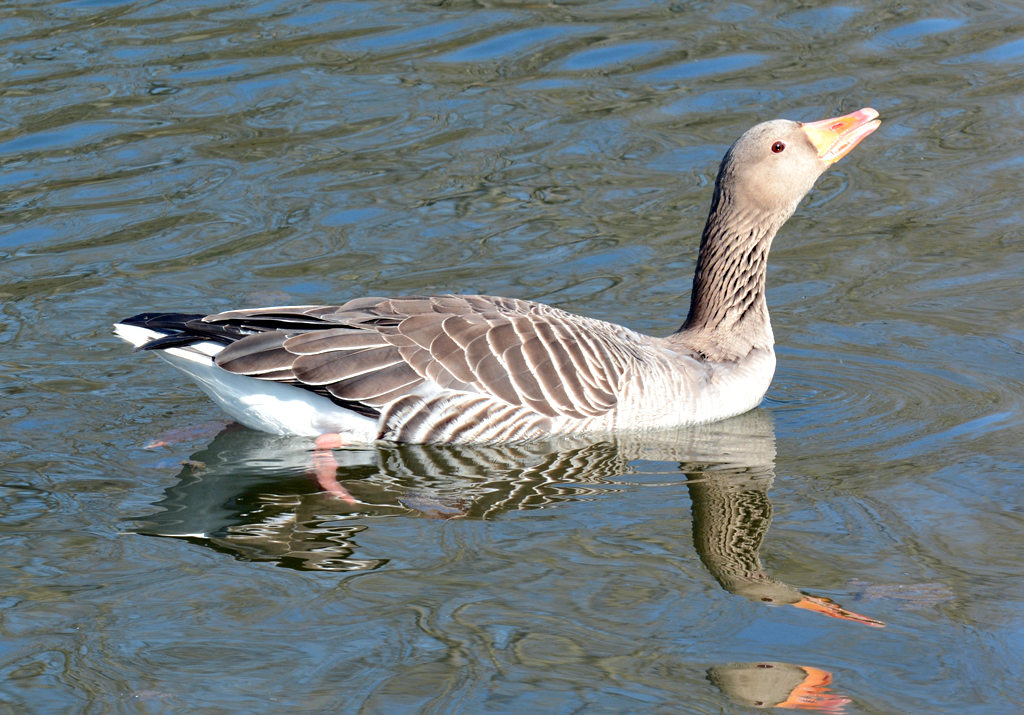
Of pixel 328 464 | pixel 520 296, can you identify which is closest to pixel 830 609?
pixel 328 464

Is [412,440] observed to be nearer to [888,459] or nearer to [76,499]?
[76,499]

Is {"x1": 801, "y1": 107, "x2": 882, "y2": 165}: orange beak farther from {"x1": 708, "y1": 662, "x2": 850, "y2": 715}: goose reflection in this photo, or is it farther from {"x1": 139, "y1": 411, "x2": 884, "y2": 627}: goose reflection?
{"x1": 708, "y1": 662, "x2": 850, "y2": 715}: goose reflection

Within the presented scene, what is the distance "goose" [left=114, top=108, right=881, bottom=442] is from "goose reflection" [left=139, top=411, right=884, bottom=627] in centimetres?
14

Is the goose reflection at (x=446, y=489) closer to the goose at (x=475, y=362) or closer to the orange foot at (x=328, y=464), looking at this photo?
the orange foot at (x=328, y=464)

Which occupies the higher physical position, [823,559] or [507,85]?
[507,85]

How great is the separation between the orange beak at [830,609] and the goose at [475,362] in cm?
230

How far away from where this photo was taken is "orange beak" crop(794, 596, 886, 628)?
5781mm

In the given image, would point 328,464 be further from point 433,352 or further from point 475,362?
point 475,362

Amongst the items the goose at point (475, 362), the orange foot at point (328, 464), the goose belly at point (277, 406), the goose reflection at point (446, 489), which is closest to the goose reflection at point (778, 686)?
the goose reflection at point (446, 489)

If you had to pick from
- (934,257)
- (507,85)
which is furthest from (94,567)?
(507,85)

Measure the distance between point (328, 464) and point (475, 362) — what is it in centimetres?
103

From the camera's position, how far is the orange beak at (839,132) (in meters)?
8.28

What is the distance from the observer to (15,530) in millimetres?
6746

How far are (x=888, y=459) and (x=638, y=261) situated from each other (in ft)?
10.9
